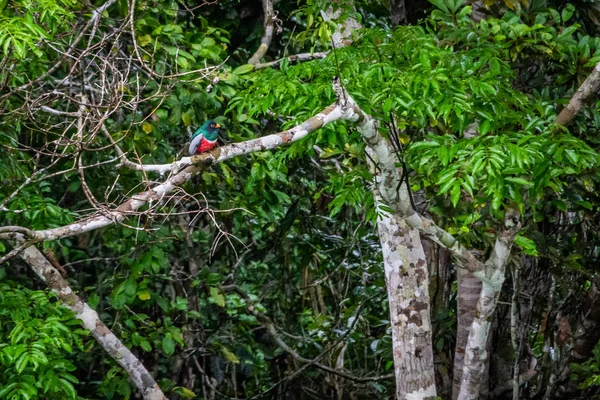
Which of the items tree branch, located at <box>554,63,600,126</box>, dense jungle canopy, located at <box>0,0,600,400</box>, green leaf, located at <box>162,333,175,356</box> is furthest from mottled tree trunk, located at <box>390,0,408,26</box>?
green leaf, located at <box>162,333,175,356</box>

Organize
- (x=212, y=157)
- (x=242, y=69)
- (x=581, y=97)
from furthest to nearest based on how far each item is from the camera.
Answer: (x=242, y=69)
(x=581, y=97)
(x=212, y=157)

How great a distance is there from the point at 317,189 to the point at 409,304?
7.10 feet

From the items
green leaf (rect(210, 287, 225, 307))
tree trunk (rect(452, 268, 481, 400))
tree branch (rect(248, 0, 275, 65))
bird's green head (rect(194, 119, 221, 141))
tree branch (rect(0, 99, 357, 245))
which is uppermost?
tree branch (rect(0, 99, 357, 245))

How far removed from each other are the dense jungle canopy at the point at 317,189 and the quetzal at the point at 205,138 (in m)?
0.01

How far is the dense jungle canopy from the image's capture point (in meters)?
3.46

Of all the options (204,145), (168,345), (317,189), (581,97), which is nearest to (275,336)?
(317,189)

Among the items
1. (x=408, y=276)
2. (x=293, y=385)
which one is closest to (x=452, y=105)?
(x=408, y=276)

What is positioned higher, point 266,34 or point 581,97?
point 581,97

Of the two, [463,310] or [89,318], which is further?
[463,310]

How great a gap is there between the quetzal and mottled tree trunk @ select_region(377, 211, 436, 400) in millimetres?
1253

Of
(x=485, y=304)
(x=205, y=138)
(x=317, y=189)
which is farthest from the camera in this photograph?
(x=317, y=189)

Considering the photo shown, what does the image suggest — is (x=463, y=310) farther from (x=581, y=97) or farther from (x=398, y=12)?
(x=398, y=12)

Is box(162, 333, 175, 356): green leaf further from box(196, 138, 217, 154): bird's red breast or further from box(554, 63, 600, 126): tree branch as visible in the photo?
box(554, 63, 600, 126): tree branch

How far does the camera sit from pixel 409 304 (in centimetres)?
476
